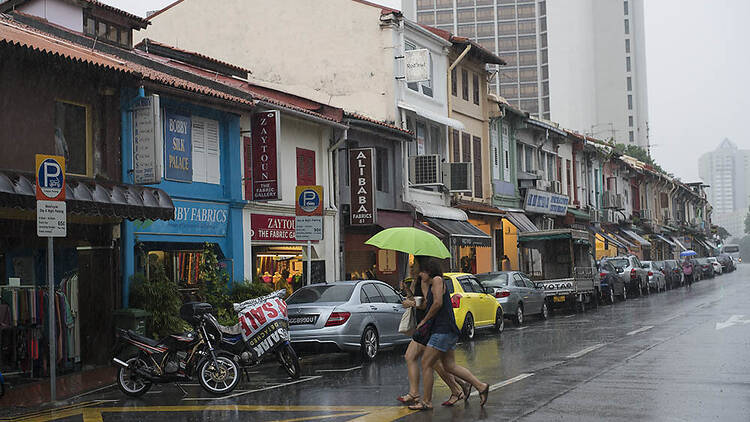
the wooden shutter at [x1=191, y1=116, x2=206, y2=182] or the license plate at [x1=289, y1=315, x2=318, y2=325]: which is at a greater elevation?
the wooden shutter at [x1=191, y1=116, x2=206, y2=182]

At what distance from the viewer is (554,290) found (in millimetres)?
29906

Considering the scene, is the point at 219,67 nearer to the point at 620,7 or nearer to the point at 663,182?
the point at 663,182

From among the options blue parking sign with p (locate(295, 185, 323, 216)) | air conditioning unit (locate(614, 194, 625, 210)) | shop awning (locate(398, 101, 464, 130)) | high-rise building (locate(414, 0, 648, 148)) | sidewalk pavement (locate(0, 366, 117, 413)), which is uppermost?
high-rise building (locate(414, 0, 648, 148))

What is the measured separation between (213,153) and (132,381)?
917 cm

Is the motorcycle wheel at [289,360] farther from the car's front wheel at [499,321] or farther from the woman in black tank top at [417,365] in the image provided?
the car's front wheel at [499,321]

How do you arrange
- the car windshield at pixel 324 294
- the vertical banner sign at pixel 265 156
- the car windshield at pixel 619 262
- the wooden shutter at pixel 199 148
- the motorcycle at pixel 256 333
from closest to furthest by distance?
1. the motorcycle at pixel 256 333
2. the car windshield at pixel 324 294
3. the wooden shutter at pixel 199 148
4. the vertical banner sign at pixel 265 156
5. the car windshield at pixel 619 262

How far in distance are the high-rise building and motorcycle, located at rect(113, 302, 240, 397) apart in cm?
11091

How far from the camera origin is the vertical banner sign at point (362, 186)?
26.0 metres

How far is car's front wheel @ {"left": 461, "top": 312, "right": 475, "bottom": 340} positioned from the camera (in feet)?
66.6

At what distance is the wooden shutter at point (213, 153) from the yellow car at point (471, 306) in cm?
594

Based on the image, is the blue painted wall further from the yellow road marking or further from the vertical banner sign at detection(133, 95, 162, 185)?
the yellow road marking

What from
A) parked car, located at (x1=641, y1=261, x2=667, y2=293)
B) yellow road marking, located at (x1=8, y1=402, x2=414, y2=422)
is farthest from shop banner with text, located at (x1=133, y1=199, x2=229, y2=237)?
parked car, located at (x1=641, y1=261, x2=667, y2=293)

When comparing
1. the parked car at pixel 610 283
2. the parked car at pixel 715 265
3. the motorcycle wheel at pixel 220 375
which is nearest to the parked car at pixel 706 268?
the parked car at pixel 715 265

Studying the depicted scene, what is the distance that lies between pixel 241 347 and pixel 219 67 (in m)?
14.2
